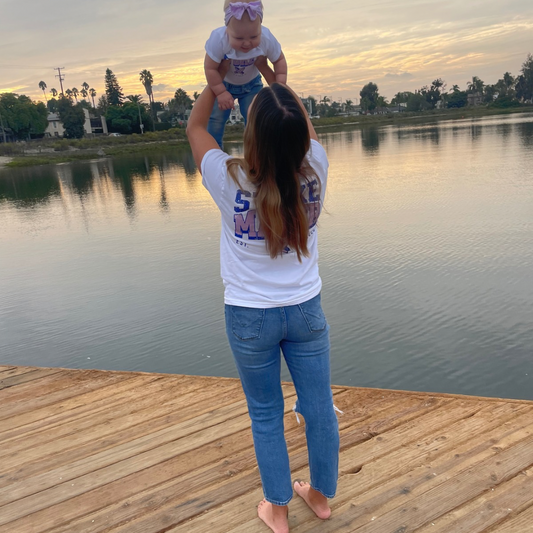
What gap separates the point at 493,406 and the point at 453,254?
5345 millimetres

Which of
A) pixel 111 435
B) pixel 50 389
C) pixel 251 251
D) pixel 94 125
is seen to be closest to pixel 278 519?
pixel 251 251

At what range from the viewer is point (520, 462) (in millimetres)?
2293

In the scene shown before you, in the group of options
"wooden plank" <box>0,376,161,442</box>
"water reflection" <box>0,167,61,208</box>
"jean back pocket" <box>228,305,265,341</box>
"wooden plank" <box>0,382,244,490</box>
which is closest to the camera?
"jean back pocket" <box>228,305,265,341</box>

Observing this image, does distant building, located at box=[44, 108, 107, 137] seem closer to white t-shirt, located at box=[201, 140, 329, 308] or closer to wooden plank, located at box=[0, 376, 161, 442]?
wooden plank, located at box=[0, 376, 161, 442]

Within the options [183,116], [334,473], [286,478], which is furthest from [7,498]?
[183,116]

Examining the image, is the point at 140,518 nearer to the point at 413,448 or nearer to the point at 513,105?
the point at 413,448

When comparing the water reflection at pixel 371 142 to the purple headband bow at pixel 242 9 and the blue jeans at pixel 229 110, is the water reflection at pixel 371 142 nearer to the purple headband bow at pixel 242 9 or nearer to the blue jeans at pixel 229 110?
the blue jeans at pixel 229 110

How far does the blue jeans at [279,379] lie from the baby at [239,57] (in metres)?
0.76

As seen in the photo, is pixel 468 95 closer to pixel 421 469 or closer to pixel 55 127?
pixel 55 127

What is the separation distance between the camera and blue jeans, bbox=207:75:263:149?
194 centimetres

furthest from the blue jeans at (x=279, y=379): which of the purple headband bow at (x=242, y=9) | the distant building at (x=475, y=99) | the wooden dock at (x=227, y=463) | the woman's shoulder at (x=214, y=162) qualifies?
the distant building at (x=475, y=99)

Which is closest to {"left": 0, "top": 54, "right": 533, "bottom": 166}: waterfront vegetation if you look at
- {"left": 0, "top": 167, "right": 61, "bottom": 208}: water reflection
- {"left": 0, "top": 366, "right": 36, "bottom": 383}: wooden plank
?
{"left": 0, "top": 167, "right": 61, "bottom": 208}: water reflection

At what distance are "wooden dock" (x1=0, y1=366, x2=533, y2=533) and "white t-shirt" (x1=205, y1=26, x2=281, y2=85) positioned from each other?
177cm

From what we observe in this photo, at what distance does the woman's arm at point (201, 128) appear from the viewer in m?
1.73
